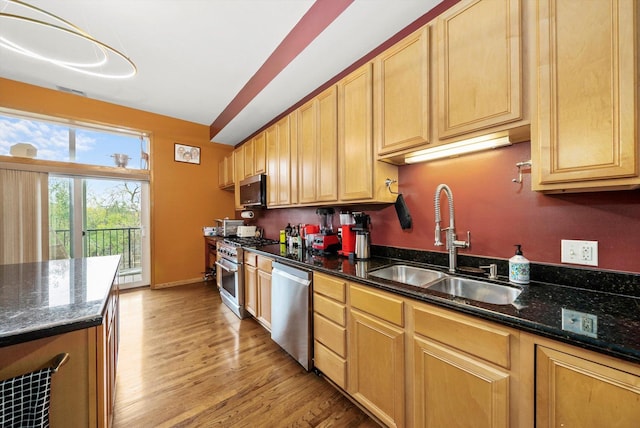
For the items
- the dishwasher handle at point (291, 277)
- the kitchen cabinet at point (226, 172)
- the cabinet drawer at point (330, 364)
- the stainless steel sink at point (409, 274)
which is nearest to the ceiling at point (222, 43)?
the kitchen cabinet at point (226, 172)

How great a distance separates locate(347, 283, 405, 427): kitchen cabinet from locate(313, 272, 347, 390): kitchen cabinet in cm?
6

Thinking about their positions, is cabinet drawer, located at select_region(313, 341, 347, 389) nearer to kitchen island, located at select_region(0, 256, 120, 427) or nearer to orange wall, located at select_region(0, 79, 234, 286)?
kitchen island, located at select_region(0, 256, 120, 427)

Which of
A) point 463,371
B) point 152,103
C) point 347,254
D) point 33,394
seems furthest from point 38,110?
point 463,371

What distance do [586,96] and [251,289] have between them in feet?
9.53

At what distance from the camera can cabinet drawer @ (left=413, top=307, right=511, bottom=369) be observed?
3.03ft

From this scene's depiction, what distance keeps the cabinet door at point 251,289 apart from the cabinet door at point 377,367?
1422mm

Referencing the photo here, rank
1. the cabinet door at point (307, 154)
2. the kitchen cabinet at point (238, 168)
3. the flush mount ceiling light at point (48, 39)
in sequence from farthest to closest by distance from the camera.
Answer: the kitchen cabinet at point (238, 168) → the cabinet door at point (307, 154) → the flush mount ceiling light at point (48, 39)

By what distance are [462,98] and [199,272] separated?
467 cm

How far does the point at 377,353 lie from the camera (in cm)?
139

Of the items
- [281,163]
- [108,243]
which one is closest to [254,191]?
[281,163]

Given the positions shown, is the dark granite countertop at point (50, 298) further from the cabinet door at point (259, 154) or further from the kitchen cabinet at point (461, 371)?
the cabinet door at point (259, 154)

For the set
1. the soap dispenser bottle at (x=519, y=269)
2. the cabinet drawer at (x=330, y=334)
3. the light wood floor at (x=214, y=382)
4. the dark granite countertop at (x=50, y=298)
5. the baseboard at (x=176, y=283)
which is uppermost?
the soap dispenser bottle at (x=519, y=269)

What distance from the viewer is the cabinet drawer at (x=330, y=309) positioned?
160 cm

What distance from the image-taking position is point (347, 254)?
7.27 ft
